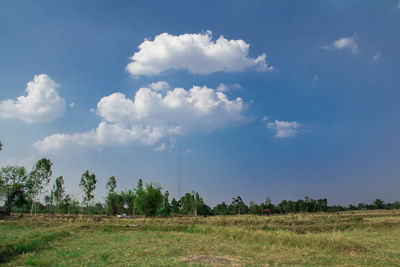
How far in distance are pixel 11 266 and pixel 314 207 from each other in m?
89.6

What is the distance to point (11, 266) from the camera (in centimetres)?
1048

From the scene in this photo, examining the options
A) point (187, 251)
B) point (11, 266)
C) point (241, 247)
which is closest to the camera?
point (11, 266)

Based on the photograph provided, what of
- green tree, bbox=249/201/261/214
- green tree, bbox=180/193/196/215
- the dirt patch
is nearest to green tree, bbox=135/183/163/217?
the dirt patch

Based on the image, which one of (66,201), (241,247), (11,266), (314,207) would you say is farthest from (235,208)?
(11,266)

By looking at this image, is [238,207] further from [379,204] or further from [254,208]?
[379,204]

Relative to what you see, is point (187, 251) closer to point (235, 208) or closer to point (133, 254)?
point (133, 254)

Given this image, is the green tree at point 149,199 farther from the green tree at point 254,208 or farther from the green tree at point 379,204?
the green tree at point 379,204

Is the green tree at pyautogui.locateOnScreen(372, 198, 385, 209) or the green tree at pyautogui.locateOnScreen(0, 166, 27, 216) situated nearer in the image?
the green tree at pyautogui.locateOnScreen(0, 166, 27, 216)

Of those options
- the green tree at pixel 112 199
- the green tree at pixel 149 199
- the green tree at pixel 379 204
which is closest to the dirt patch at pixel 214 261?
the green tree at pixel 149 199

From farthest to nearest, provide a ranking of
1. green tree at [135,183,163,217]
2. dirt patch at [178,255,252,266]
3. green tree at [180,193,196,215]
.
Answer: green tree at [180,193,196,215] < green tree at [135,183,163,217] < dirt patch at [178,255,252,266]

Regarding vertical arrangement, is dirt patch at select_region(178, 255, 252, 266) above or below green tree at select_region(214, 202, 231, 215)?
above

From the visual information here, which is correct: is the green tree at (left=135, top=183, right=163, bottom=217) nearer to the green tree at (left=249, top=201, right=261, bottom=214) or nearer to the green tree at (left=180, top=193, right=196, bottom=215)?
the green tree at (left=180, top=193, right=196, bottom=215)

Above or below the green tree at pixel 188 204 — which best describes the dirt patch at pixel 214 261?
above

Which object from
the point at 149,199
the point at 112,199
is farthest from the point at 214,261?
the point at 112,199
